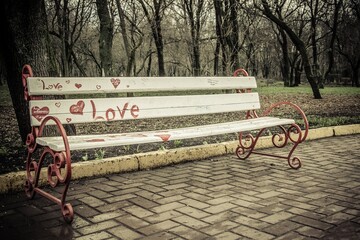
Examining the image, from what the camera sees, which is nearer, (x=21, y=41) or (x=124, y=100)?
(x=124, y=100)

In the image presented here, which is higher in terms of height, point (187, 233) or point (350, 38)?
point (350, 38)

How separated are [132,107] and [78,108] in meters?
0.60

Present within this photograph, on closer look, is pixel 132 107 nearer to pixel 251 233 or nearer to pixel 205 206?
pixel 205 206

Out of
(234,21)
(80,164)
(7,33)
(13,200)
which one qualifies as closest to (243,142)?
(80,164)

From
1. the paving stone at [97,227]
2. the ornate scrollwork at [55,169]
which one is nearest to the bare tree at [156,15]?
the ornate scrollwork at [55,169]

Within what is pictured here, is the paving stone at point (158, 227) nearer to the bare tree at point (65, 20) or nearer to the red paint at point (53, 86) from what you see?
the red paint at point (53, 86)

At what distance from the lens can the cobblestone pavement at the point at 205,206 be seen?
2.43 m

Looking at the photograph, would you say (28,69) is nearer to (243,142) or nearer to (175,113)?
(175,113)

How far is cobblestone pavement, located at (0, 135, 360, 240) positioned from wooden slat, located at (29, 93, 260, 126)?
2.38 feet

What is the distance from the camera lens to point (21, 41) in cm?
450

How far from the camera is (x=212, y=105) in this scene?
440 centimetres

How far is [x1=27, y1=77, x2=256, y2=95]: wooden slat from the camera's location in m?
3.23

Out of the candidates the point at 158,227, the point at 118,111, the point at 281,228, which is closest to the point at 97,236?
the point at 158,227

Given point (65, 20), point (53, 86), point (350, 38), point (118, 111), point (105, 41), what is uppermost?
point (350, 38)
